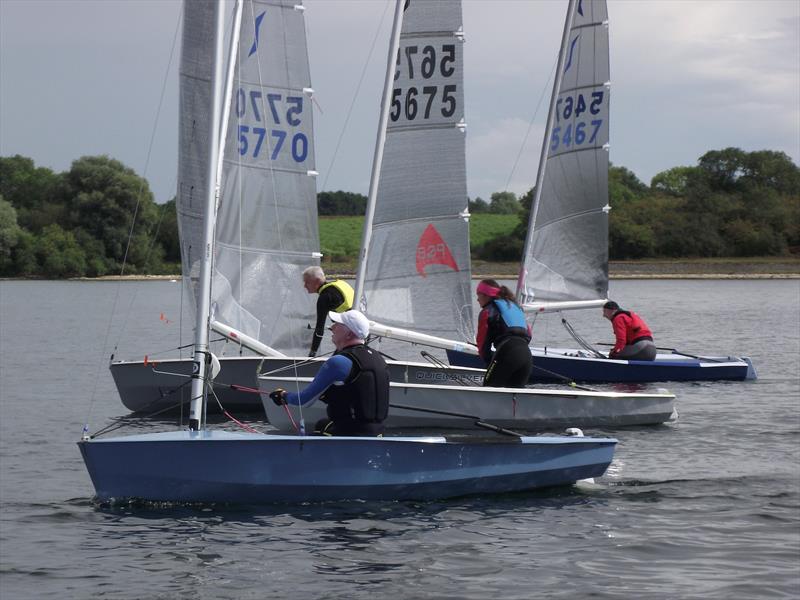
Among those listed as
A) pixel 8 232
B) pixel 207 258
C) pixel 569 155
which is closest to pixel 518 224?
pixel 8 232

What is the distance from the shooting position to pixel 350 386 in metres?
10.0

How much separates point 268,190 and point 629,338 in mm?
6574

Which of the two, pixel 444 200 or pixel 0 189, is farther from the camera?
pixel 0 189

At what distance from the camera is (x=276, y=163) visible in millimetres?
16703

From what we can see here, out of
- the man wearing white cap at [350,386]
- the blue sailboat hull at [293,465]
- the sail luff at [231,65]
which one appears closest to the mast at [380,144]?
the sail luff at [231,65]

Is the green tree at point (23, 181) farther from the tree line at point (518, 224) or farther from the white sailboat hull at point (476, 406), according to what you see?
the white sailboat hull at point (476, 406)

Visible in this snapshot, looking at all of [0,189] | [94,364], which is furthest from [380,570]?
[0,189]

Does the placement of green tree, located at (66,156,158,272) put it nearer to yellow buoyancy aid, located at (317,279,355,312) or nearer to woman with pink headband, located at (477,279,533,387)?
yellow buoyancy aid, located at (317,279,355,312)

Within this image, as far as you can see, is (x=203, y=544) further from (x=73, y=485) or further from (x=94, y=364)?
(x=94, y=364)

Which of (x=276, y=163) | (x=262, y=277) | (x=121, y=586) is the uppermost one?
(x=276, y=163)

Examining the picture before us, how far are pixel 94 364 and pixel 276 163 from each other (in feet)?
41.1

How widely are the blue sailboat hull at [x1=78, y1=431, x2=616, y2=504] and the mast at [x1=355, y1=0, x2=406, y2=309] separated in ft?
18.5

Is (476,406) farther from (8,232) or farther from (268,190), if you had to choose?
(8,232)

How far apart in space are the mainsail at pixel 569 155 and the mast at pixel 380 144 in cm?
546
